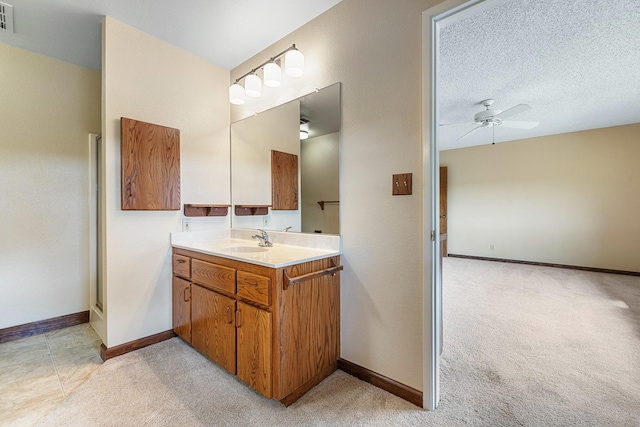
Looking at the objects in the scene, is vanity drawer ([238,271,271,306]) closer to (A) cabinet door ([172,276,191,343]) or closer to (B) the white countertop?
(B) the white countertop

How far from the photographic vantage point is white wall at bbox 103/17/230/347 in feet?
6.62

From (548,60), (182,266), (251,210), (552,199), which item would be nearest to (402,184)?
(251,210)

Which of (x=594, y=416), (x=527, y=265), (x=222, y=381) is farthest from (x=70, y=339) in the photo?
(x=527, y=265)

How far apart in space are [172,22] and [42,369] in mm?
2688

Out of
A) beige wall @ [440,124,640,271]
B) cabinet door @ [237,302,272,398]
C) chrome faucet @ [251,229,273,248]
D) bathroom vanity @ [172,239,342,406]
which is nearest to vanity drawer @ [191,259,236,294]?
bathroom vanity @ [172,239,342,406]

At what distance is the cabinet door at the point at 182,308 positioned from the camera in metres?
2.11

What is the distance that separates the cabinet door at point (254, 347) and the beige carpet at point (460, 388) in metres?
0.12

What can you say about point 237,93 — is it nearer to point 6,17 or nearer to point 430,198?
point 6,17

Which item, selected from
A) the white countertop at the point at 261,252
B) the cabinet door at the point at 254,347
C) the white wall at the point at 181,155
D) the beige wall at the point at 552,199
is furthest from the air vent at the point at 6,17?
the beige wall at the point at 552,199

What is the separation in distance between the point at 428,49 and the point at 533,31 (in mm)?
1323

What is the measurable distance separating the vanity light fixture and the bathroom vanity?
1309 mm

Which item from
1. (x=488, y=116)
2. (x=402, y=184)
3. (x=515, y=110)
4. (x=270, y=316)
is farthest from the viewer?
(x=488, y=116)

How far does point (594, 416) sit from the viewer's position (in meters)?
1.42

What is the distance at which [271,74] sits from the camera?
80.6 inches
